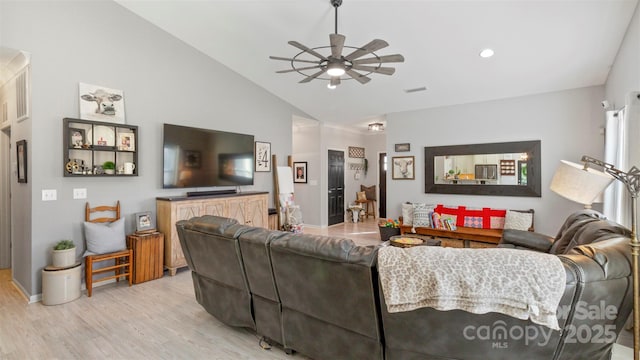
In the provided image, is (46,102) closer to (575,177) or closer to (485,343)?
(485,343)

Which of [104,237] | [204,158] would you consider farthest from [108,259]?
[204,158]

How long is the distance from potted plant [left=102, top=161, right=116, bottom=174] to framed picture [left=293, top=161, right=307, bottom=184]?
4.73 meters

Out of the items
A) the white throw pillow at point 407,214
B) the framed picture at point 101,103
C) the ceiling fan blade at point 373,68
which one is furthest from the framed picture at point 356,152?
the framed picture at point 101,103

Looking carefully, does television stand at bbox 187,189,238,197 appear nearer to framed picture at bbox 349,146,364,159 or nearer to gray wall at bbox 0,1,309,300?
gray wall at bbox 0,1,309,300

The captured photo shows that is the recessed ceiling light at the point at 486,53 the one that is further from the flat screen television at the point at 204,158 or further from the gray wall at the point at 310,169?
the gray wall at the point at 310,169

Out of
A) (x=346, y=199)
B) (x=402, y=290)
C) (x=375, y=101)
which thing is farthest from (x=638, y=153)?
(x=346, y=199)

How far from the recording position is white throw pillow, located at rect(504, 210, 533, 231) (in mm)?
4867

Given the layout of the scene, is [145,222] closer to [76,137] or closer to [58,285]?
[58,285]

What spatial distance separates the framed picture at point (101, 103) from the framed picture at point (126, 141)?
0.59 ft

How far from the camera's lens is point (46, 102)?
3326mm

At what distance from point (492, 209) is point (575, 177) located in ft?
9.43

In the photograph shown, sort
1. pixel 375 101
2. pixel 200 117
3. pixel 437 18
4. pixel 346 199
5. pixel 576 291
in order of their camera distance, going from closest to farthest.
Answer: pixel 576 291
pixel 437 18
pixel 200 117
pixel 375 101
pixel 346 199

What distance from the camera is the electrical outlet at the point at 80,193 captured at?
11.6 feet

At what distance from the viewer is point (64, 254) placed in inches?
127
